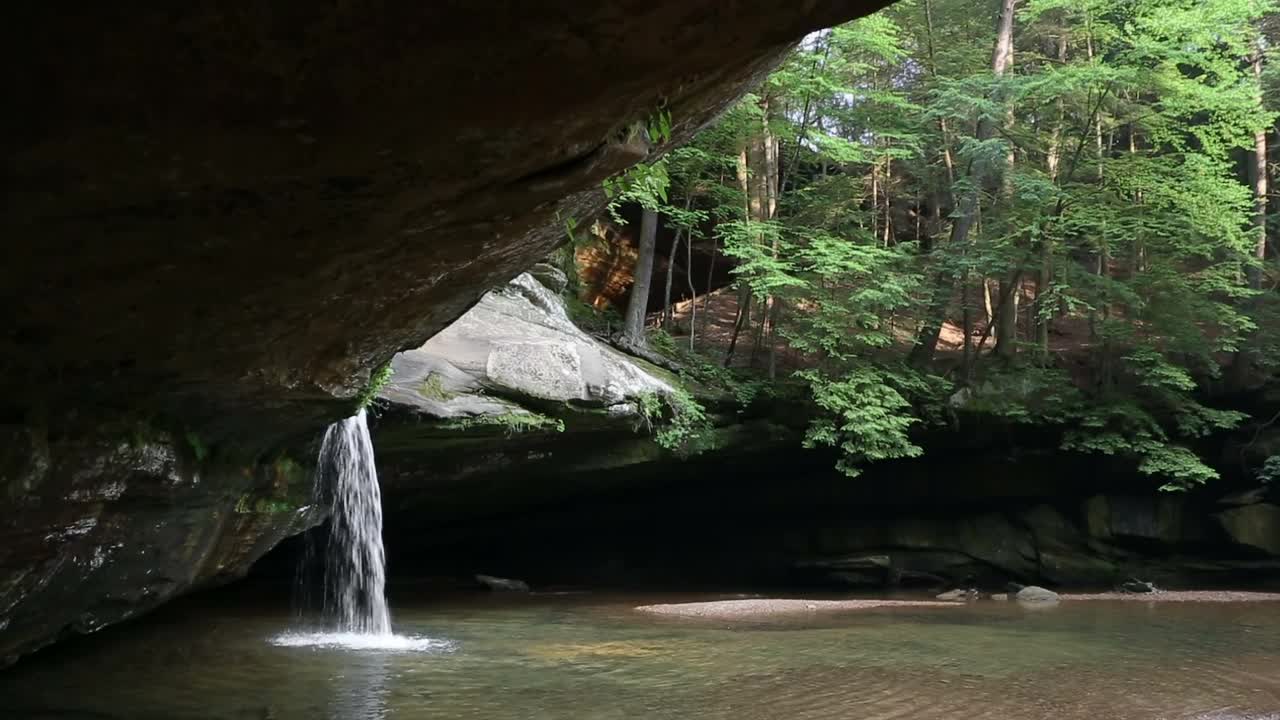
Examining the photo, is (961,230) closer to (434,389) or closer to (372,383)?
(434,389)

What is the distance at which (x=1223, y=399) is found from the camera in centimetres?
2075

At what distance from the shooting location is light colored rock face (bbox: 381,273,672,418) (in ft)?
43.7

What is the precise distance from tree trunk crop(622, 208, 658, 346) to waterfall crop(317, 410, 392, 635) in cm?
676

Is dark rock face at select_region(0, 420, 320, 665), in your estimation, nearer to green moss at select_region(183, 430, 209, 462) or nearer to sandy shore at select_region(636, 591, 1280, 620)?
green moss at select_region(183, 430, 209, 462)

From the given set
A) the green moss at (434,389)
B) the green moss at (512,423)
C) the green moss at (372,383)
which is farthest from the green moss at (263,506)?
the green moss at (512,423)

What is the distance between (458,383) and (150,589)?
16.3 ft

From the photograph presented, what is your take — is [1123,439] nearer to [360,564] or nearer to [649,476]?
[649,476]

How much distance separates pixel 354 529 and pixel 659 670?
6.02 metres

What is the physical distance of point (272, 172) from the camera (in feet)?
11.0

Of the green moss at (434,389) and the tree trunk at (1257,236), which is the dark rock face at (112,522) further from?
the tree trunk at (1257,236)

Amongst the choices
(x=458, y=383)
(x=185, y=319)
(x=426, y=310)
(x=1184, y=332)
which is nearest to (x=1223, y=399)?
(x=1184, y=332)

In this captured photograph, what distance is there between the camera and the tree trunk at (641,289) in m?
19.0

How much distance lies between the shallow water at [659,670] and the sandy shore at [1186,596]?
148 inches

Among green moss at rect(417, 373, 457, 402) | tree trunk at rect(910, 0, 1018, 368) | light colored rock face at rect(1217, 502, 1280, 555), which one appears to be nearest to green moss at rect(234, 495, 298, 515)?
green moss at rect(417, 373, 457, 402)
